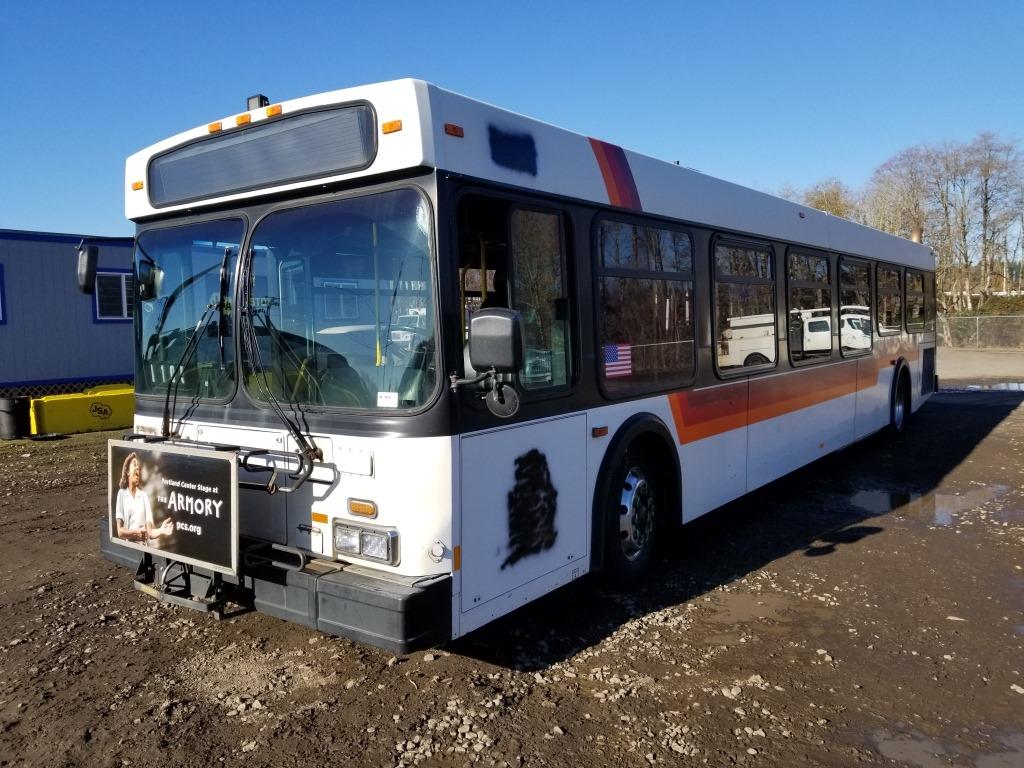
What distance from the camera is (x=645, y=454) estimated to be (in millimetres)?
5145

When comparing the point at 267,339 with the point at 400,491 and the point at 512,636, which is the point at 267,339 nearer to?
the point at 400,491

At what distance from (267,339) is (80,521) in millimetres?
4310

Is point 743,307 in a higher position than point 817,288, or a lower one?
lower

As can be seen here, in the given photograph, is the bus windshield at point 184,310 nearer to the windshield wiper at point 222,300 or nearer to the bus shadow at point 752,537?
the windshield wiper at point 222,300

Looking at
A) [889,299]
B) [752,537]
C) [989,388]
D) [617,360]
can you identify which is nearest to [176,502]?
[617,360]

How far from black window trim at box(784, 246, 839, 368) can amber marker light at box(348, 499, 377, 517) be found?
478 centimetres

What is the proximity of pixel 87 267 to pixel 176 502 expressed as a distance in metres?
1.81

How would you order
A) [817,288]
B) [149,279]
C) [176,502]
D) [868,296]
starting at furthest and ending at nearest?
1. [868,296]
2. [817,288]
3. [149,279]
4. [176,502]

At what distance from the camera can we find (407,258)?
136 inches

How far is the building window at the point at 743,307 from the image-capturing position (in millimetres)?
5941

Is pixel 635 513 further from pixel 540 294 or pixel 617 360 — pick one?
pixel 540 294

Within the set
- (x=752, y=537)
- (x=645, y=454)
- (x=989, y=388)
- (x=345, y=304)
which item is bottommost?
(x=752, y=537)

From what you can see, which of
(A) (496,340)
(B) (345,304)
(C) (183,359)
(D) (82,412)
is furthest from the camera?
(D) (82,412)

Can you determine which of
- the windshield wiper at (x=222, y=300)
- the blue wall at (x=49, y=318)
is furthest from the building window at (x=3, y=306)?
the windshield wiper at (x=222, y=300)
